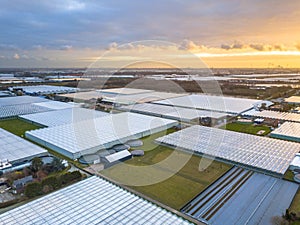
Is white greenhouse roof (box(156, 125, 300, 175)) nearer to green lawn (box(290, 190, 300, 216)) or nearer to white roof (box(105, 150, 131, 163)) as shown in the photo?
green lawn (box(290, 190, 300, 216))

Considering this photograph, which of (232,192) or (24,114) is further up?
(24,114)

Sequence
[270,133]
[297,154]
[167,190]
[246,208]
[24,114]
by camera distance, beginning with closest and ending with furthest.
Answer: [246,208], [167,190], [297,154], [270,133], [24,114]

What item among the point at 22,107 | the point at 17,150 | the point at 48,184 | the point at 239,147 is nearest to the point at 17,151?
the point at 17,150

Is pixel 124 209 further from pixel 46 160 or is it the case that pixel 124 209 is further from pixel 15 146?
pixel 15 146

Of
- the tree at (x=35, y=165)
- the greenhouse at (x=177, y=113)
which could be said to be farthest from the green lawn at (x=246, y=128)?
the tree at (x=35, y=165)

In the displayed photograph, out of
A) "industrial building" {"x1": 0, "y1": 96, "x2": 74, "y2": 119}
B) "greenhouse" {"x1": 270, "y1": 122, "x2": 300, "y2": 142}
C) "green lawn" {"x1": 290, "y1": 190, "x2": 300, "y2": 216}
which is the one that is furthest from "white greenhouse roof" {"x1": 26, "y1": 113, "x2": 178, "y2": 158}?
"green lawn" {"x1": 290, "y1": 190, "x2": 300, "y2": 216}

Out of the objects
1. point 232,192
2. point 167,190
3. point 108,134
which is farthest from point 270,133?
point 108,134

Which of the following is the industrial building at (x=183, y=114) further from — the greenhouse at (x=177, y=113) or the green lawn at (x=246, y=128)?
the green lawn at (x=246, y=128)
